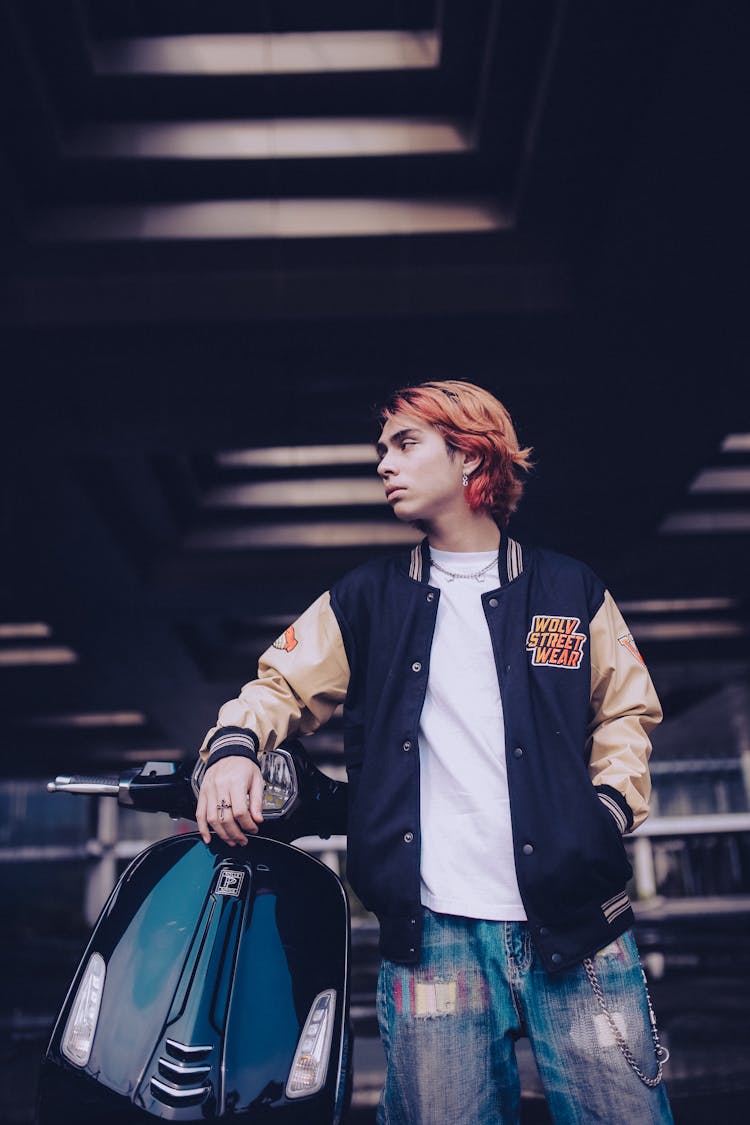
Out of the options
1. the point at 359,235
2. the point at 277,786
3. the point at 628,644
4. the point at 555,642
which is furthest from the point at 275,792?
the point at 359,235

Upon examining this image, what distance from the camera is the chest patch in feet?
4.35

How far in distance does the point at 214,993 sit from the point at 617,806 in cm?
58

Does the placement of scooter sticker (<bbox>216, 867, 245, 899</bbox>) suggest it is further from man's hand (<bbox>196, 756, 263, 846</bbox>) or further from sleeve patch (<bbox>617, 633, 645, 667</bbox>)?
sleeve patch (<bbox>617, 633, 645, 667</bbox>)

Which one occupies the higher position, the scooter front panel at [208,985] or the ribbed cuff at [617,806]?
the ribbed cuff at [617,806]

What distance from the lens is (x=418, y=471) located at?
146 cm

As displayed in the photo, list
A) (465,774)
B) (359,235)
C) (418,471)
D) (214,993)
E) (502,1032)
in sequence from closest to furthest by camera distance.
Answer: (214,993), (502,1032), (465,774), (418,471), (359,235)

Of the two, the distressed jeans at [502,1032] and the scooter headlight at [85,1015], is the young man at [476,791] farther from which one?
the scooter headlight at [85,1015]

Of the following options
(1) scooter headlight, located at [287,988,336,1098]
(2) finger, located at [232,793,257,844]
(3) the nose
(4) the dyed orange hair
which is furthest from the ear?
(1) scooter headlight, located at [287,988,336,1098]

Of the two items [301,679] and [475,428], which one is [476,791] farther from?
[475,428]

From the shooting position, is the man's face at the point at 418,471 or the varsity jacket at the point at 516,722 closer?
the varsity jacket at the point at 516,722

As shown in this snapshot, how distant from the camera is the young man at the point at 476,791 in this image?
118 centimetres

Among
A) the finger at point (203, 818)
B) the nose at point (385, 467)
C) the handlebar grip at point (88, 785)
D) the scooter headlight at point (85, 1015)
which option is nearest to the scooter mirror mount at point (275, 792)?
the handlebar grip at point (88, 785)

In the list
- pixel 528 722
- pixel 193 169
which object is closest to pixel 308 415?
pixel 193 169

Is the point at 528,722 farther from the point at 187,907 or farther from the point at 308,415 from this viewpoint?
the point at 308,415
